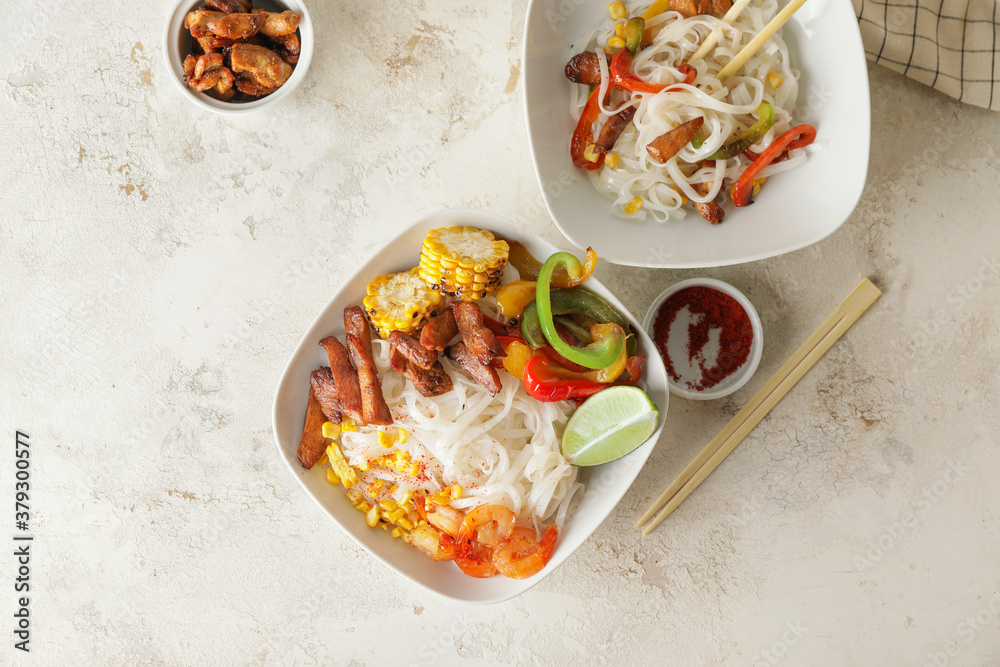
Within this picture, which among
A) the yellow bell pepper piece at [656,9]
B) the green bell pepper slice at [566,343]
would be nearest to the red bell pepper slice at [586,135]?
the yellow bell pepper piece at [656,9]

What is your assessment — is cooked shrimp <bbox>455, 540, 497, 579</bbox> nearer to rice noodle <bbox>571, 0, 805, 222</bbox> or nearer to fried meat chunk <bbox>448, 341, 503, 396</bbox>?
fried meat chunk <bbox>448, 341, 503, 396</bbox>

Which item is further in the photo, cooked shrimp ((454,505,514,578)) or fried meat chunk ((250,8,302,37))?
fried meat chunk ((250,8,302,37))

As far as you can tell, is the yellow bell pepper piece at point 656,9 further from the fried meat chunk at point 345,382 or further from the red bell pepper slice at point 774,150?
the fried meat chunk at point 345,382

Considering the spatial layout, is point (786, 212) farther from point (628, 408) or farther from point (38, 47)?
point (38, 47)

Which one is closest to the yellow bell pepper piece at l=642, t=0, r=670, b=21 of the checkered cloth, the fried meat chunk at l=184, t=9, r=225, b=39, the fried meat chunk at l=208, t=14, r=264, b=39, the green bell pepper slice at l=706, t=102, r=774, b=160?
the green bell pepper slice at l=706, t=102, r=774, b=160

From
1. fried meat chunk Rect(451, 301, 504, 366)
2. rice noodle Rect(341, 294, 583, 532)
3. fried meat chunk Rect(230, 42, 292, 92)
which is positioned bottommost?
rice noodle Rect(341, 294, 583, 532)

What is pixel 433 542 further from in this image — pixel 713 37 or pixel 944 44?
pixel 944 44
